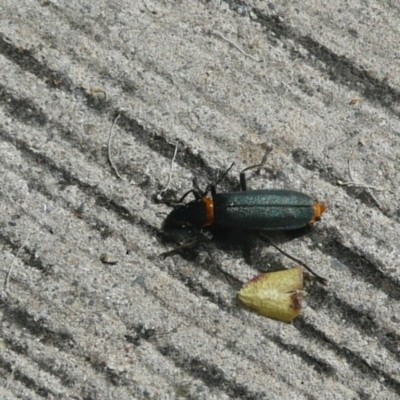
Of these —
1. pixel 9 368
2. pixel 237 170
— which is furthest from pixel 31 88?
pixel 9 368

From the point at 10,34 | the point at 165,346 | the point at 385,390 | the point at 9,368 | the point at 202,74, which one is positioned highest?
the point at 202,74

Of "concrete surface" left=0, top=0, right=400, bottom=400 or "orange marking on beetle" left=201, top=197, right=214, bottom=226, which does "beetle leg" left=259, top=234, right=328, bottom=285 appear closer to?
"concrete surface" left=0, top=0, right=400, bottom=400

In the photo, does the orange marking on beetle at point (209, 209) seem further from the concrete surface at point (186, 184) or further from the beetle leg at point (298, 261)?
the beetle leg at point (298, 261)

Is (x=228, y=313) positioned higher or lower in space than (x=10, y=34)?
lower

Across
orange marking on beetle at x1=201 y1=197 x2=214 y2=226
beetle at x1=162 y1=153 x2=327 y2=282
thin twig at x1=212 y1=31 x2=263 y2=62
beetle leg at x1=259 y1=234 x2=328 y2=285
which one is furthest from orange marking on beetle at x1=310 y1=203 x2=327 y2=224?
thin twig at x1=212 y1=31 x2=263 y2=62

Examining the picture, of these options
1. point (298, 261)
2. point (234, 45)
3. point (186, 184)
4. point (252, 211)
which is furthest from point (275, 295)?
point (234, 45)

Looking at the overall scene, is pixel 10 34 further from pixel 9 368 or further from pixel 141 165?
pixel 9 368
